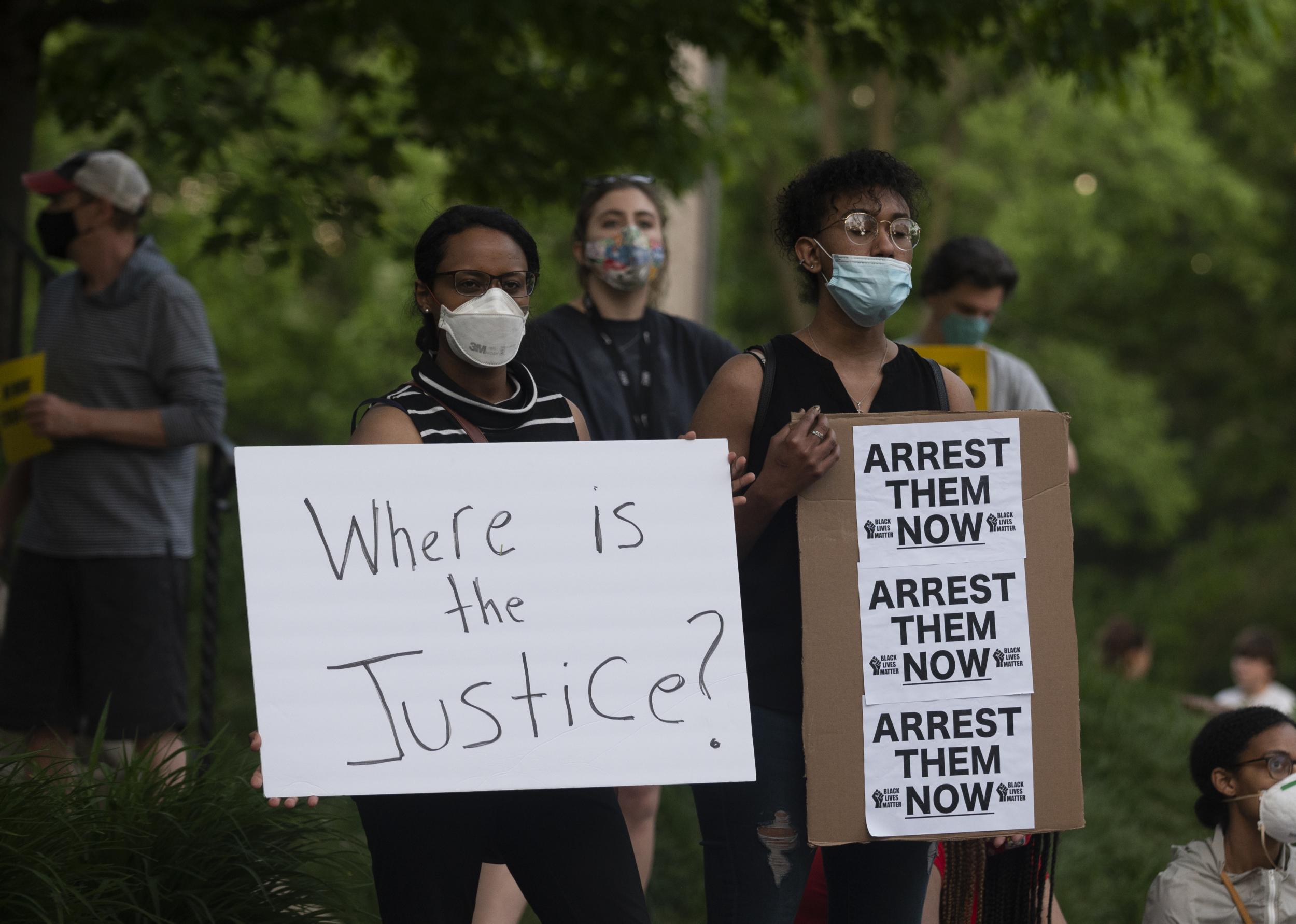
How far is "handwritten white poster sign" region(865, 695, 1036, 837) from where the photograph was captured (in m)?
2.88

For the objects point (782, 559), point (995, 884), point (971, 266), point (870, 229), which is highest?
point (971, 266)

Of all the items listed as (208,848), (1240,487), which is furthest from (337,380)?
(208,848)

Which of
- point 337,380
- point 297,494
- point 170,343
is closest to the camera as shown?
point 297,494

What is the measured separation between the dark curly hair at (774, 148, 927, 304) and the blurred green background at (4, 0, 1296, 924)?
0.83 m

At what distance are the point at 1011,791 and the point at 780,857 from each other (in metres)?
0.47

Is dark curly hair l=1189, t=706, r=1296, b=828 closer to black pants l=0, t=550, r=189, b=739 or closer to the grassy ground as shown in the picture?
the grassy ground

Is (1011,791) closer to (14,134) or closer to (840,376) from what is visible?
(840,376)

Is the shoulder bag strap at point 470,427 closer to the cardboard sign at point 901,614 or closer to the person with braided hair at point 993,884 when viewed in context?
the cardboard sign at point 901,614

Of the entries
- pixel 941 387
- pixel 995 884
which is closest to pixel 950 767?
pixel 995 884

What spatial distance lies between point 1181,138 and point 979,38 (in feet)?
48.9

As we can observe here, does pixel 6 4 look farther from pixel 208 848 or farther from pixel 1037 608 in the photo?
pixel 1037 608

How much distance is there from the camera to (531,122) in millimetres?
7039

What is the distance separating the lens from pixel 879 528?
2.91 m

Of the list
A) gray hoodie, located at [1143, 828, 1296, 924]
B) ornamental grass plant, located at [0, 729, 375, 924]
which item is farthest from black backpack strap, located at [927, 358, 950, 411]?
ornamental grass plant, located at [0, 729, 375, 924]
